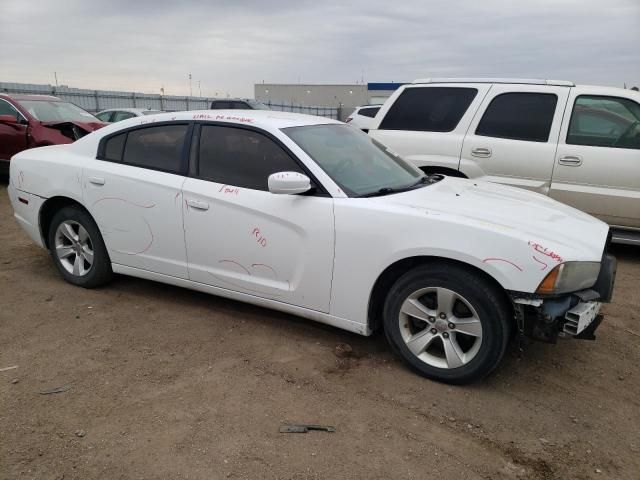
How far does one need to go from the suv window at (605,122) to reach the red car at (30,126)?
24.9 feet

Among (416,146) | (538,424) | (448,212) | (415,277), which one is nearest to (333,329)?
(415,277)

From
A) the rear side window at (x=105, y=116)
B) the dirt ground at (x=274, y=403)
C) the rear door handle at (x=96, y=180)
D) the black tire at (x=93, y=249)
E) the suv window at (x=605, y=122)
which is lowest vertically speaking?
the dirt ground at (x=274, y=403)

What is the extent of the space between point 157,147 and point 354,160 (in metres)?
1.60

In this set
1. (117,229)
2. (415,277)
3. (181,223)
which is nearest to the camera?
(415,277)

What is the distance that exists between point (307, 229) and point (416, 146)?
325 cm

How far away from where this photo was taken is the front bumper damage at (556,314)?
2.85m

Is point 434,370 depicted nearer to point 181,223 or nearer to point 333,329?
point 333,329

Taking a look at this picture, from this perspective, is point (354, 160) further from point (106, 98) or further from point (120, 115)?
point (106, 98)

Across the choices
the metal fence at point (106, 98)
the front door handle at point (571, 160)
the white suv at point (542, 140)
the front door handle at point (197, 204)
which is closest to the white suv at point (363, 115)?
the white suv at point (542, 140)

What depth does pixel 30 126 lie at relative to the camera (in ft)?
28.7

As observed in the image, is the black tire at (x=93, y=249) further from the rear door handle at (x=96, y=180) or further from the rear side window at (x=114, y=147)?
the rear side window at (x=114, y=147)

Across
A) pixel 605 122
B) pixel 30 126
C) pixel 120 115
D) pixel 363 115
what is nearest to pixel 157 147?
pixel 605 122

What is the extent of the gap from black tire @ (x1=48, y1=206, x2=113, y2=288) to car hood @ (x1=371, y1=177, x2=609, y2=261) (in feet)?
8.25

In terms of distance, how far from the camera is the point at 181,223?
152 inches
